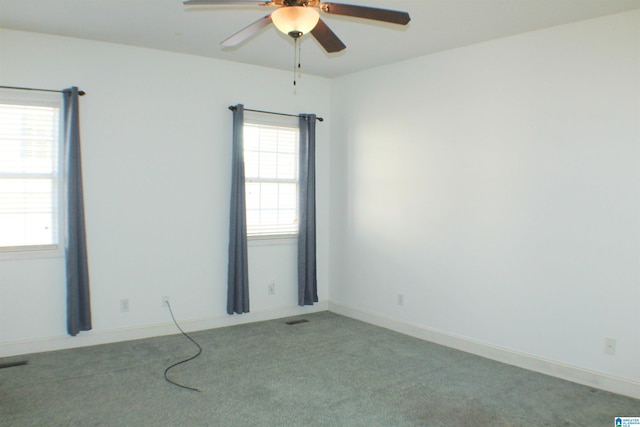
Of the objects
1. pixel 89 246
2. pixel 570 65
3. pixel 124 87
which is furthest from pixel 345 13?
pixel 89 246

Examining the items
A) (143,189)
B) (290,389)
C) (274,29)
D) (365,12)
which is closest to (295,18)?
(365,12)

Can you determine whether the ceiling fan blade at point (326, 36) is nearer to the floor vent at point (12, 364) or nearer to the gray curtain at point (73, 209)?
the gray curtain at point (73, 209)

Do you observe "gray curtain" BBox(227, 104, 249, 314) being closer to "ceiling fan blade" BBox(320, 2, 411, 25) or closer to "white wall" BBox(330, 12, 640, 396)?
"white wall" BBox(330, 12, 640, 396)

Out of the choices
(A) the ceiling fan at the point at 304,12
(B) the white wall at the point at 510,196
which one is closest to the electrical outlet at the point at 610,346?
(B) the white wall at the point at 510,196

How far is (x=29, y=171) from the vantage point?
390 centimetres

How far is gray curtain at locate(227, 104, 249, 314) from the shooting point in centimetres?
467

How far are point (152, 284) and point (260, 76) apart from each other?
2.45m

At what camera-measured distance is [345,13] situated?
7.86 feet

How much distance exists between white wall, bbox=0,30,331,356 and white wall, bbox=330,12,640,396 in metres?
1.26

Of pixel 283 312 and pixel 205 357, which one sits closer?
pixel 205 357

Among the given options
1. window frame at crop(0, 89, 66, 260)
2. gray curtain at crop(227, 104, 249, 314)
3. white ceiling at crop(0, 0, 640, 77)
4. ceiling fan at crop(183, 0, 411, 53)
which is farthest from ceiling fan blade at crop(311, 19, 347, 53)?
window frame at crop(0, 89, 66, 260)

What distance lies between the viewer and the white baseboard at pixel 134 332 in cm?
388

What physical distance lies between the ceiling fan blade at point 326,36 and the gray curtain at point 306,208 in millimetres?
2369

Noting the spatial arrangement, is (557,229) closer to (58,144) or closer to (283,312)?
(283,312)
